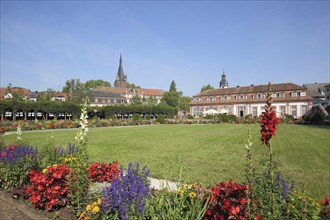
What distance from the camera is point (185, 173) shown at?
614cm

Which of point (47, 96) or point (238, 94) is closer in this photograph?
point (238, 94)

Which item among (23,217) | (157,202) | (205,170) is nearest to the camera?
(157,202)

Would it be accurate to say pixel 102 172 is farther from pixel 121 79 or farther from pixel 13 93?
pixel 121 79

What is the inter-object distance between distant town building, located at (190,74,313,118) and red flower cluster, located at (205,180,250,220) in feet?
131

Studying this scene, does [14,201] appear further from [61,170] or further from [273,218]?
[273,218]

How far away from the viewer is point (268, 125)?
2162 mm

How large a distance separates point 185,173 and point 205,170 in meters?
0.90

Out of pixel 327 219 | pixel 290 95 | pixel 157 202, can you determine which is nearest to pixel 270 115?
pixel 327 219

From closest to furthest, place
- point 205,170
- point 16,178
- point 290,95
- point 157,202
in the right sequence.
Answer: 1. point 157,202
2. point 16,178
3. point 205,170
4. point 290,95

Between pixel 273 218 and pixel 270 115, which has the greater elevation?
pixel 270 115

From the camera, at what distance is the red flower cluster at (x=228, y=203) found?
2.46 meters

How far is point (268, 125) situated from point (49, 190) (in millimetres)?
3653

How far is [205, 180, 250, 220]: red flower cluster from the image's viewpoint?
246 cm

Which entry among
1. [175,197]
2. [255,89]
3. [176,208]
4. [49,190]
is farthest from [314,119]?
[49,190]
